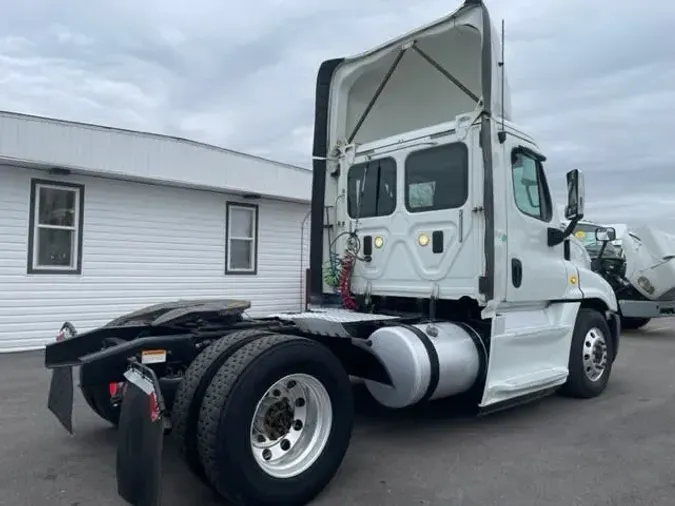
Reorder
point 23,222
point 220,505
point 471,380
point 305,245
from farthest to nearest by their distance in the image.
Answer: point 305,245
point 23,222
point 471,380
point 220,505

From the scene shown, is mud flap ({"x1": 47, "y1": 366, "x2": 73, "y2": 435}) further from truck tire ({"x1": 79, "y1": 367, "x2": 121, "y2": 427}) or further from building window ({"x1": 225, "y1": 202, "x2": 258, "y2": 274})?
building window ({"x1": 225, "y1": 202, "x2": 258, "y2": 274})

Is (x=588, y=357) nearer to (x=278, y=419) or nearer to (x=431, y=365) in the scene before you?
(x=431, y=365)

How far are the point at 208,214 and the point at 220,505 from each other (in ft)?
30.8

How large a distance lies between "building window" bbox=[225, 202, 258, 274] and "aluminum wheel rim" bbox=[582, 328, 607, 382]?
27.0 feet

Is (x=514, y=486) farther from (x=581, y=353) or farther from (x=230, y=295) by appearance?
(x=230, y=295)

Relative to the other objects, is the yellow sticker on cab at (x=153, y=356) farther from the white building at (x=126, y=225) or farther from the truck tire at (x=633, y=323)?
the truck tire at (x=633, y=323)

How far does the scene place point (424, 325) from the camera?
5.31 metres

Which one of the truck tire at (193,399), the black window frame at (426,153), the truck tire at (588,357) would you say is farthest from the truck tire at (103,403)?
the truck tire at (588,357)

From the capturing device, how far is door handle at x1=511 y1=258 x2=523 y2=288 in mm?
5716

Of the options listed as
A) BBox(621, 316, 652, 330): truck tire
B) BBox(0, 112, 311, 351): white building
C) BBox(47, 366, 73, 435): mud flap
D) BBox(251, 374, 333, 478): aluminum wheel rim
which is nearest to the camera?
BBox(251, 374, 333, 478): aluminum wheel rim

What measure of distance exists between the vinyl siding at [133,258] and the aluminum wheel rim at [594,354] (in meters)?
8.17

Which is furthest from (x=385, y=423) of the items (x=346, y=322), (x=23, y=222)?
(x=23, y=222)

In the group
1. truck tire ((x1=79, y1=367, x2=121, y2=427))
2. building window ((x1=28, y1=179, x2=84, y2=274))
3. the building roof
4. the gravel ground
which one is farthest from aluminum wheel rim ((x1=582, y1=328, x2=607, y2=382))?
building window ((x1=28, y1=179, x2=84, y2=274))

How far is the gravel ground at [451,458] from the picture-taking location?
13.1 feet
